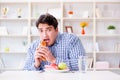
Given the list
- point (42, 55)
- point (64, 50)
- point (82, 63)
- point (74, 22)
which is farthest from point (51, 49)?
point (74, 22)

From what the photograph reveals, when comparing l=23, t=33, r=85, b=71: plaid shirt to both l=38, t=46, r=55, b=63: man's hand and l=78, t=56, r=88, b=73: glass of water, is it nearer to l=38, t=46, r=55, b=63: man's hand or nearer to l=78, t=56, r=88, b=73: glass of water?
l=38, t=46, r=55, b=63: man's hand

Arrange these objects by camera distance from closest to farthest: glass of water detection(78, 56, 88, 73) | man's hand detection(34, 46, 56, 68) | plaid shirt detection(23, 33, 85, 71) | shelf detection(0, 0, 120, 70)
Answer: glass of water detection(78, 56, 88, 73), man's hand detection(34, 46, 56, 68), plaid shirt detection(23, 33, 85, 71), shelf detection(0, 0, 120, 70)

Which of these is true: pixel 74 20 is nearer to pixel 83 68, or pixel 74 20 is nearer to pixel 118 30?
pixel 118 30

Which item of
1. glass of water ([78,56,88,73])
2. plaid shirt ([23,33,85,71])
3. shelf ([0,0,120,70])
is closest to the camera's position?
glass of water ([78,56,88,73])

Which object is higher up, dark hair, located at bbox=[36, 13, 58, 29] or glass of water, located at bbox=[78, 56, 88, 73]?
dark hair, located at bbox=[36, 13, 58, 29]

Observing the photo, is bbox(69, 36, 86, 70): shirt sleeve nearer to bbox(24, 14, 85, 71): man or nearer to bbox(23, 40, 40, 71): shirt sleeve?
bbox(24, 14, 85, 71): man

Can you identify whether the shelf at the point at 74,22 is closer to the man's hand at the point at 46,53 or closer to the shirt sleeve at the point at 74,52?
the shirt sleeve at the point at 74,52

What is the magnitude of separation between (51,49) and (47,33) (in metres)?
0.16

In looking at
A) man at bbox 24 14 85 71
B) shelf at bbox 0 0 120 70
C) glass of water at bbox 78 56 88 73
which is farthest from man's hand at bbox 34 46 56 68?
shelf at bbox 0 0 120 70

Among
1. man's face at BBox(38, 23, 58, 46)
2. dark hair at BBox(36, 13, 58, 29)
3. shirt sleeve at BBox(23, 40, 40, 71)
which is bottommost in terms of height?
shirt sleeve at BBox(23, 40, 40, 71)

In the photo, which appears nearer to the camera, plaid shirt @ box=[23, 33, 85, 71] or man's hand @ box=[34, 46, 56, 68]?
man's hand @ box=[34, 46, 56, 68]

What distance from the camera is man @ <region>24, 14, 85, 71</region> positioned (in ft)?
7.10

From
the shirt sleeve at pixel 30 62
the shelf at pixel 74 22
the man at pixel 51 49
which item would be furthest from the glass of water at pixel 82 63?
the shelf at pixel 74 22

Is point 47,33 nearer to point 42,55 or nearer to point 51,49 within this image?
point 51,49
